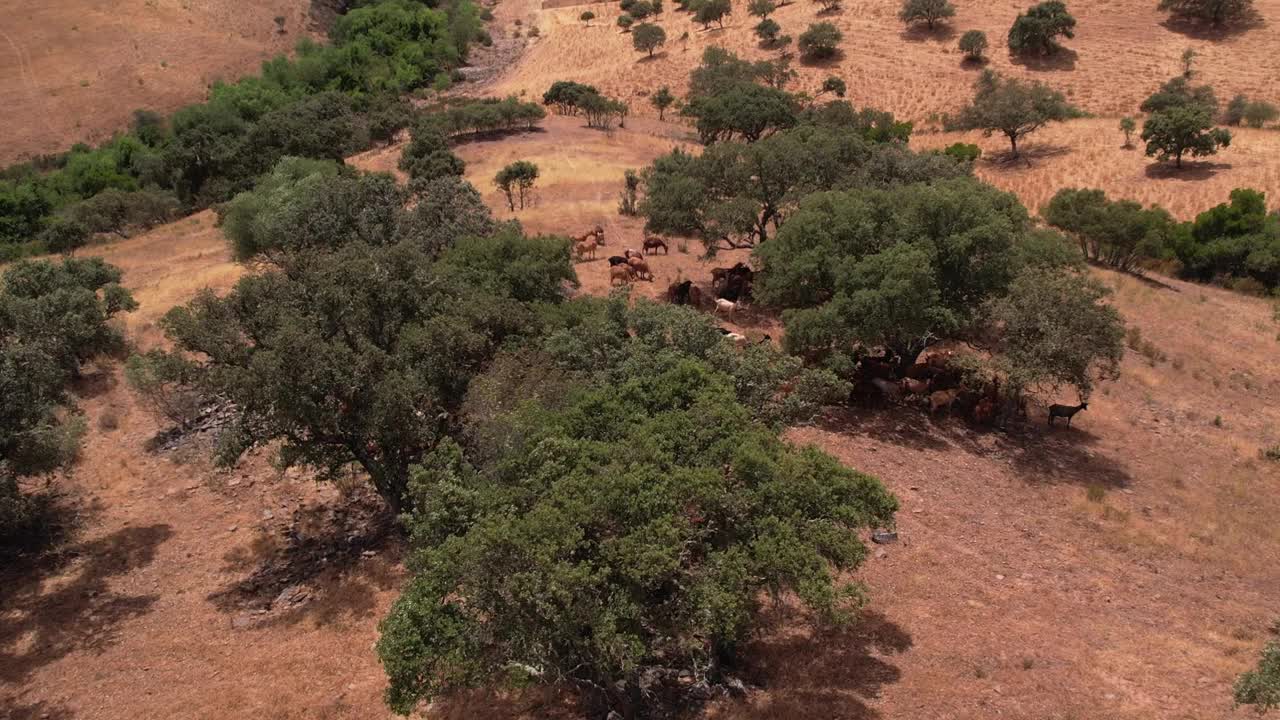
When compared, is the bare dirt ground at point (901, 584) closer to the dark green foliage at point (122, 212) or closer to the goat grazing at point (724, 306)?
the goat grazing at point (724, 306)

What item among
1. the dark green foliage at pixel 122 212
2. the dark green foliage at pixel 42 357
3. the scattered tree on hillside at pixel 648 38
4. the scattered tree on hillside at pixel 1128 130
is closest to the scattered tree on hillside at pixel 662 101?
the scattered tree on hillside at pixel 648 38

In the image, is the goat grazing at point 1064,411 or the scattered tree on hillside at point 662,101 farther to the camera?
the scattered tree on hillside at point 662,101

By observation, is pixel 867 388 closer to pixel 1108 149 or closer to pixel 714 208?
pixel 714 208

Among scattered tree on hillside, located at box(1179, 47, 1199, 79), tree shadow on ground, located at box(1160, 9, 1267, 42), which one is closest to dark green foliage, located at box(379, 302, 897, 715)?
scattered tree on hillside, located at box(1179, 47, 1199, 79)

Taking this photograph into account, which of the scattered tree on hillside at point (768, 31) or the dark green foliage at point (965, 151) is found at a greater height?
the scattered tree on hillside at point (768, 31)

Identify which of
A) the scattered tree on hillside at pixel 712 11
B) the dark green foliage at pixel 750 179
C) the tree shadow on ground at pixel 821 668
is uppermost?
the scattered tree on hillside at pixel 712 11
